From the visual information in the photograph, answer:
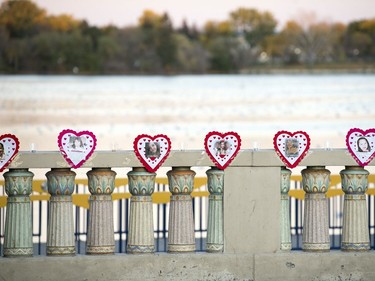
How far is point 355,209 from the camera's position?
10570 mm

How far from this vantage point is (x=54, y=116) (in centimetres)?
Answer: 9088

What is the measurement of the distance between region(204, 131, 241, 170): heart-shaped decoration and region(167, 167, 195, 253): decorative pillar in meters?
0.22

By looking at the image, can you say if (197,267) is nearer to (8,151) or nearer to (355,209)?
(355,209)

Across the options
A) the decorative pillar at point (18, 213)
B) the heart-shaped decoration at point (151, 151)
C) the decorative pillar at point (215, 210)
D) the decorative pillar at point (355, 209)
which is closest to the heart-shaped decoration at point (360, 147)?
the decorative pillar at point (355, 209)

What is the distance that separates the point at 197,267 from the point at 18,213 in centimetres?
142

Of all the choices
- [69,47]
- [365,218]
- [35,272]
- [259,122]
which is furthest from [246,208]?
[69,47]

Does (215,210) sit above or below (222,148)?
below

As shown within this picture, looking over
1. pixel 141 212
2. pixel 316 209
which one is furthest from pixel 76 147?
pixel 316 209

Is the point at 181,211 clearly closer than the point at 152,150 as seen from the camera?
No

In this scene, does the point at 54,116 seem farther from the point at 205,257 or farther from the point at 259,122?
the point at 205,257

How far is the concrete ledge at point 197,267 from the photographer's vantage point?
33.4 feet

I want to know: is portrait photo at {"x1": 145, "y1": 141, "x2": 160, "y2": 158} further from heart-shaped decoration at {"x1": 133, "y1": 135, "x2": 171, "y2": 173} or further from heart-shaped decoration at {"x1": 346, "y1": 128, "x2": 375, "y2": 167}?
heart-shaped decoration at {"x1": 346, "y1": 128, "x2": 375, "y2": 167}

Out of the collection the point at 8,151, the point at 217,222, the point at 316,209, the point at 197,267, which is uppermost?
the point at 8,151

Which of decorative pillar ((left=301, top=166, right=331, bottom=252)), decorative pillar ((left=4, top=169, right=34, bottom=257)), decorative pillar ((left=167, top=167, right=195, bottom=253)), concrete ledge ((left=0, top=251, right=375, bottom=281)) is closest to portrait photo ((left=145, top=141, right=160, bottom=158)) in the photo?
decorative pillar ((left=167, top=167, right=195, bottom=253))
